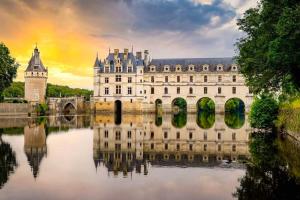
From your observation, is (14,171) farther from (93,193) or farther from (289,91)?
(289,91)

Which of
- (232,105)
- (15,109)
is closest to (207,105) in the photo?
(232,105)

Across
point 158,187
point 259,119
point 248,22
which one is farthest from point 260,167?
point 259,119

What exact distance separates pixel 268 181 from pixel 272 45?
8.58 meters

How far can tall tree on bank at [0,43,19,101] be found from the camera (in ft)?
172

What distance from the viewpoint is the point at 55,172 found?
42.6 ft

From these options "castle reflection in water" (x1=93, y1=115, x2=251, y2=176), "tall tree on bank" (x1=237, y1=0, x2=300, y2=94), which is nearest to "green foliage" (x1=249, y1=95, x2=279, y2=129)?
"tall tree on bank" (x1=237, y1=0, x2=300, y2=94)

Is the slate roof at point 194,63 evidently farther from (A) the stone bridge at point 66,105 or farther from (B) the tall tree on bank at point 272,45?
(B) the tall tree on bank at point 272,45

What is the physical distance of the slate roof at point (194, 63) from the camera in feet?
221

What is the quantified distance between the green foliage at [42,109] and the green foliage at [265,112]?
143 feet

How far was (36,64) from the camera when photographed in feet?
236

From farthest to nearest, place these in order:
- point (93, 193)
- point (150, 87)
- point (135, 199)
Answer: point (150, 87), point (93, 193), point (135, 199)

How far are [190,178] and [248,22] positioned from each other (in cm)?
1455

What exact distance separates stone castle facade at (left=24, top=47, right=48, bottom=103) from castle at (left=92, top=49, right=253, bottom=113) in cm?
958

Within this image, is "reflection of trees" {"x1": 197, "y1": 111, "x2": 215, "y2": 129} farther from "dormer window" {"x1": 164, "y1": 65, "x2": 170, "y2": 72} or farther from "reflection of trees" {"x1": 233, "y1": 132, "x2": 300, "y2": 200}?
"reflection of trees" {"x1": 233, "y1": 132, "x2": 300, "y2": 200}
